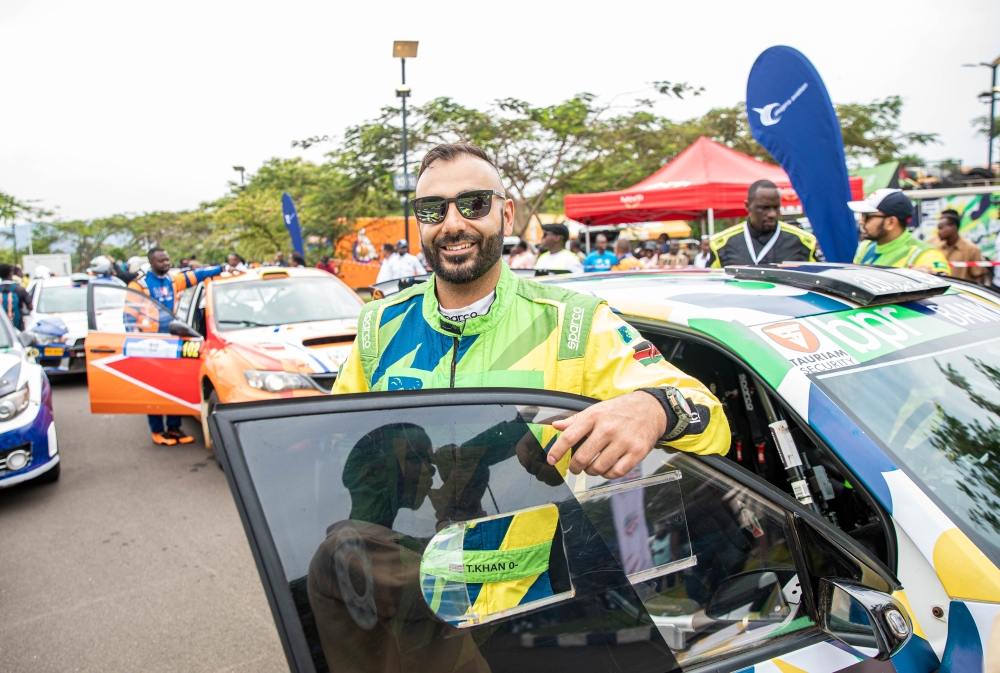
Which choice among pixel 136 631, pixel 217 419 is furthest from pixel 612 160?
pixel 217 419

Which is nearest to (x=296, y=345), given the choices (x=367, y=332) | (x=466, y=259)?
(x=367, y=332)

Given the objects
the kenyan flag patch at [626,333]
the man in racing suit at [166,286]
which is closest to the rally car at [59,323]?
the man in racing suit at [166,286]

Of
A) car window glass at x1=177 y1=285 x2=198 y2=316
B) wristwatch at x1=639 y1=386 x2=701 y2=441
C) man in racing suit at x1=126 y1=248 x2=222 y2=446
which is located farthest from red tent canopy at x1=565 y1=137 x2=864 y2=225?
wristwatch at x1=639 y1=386 x2=701 y2=441

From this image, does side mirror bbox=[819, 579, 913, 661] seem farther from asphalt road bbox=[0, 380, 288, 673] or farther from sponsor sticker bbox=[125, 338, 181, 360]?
sponsor sticker bbox=[125, 338, 181, 360]

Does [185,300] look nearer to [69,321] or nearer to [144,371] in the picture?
[144,371]

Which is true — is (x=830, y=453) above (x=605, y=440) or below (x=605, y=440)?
below

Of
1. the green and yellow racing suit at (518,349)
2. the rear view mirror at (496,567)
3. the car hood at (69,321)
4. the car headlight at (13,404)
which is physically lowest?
the car hood at (69,321)

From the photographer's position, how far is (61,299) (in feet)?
34.8

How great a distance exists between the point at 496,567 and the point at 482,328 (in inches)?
26.5

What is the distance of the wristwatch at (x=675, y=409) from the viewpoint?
1.38m

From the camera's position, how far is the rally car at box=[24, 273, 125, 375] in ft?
30.1

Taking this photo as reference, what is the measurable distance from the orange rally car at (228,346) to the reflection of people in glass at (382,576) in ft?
→ 11.6

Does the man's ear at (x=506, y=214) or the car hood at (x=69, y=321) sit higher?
the man's ear at (x=506, y=214)

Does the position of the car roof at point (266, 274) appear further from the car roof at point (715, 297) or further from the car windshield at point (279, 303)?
the car roof at point (715, 297)
